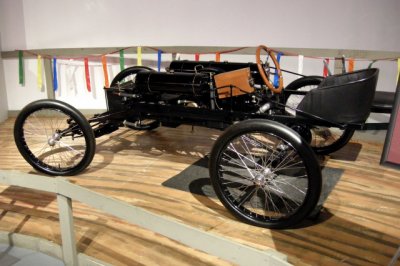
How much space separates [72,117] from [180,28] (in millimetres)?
2298

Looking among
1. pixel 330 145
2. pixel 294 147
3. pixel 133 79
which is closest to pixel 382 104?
pixel 330 145

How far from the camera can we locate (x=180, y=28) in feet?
15.8

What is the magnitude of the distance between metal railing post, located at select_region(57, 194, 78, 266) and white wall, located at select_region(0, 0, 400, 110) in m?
3.29

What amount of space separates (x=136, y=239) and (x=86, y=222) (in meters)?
0.42

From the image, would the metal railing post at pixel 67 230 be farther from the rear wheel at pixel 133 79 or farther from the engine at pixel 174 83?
the rear wheel at pixel 133 79

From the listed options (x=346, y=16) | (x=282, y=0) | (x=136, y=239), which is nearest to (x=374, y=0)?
(x=346, y=16)

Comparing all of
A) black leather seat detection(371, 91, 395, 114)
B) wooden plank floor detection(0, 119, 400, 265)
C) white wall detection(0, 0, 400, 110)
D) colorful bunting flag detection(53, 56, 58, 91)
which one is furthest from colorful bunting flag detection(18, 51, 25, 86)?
black leather seat detection(371, 91, 395, 114)

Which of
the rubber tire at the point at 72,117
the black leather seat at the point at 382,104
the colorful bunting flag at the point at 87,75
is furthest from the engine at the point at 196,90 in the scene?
the colorful bunting flag at the point at 87,75

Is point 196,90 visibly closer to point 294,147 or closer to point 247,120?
point 247,120

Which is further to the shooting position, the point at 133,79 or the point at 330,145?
the point at 133,79

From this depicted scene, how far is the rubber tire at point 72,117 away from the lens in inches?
119

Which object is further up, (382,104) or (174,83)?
(174,83)

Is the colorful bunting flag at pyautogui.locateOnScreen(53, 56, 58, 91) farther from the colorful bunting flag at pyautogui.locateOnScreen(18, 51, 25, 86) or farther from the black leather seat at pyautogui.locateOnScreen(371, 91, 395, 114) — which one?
the black leather seat at pyautogui.locateOnScreen(371, 91, 395, 114)

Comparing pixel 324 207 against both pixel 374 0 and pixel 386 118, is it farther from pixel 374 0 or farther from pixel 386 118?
pixel 374 0
